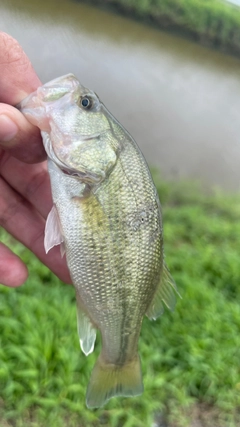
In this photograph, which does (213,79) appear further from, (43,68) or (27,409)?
(27,409)

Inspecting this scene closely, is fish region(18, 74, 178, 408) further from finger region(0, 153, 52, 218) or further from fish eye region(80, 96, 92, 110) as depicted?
finger region(0, 153, 52, 218)

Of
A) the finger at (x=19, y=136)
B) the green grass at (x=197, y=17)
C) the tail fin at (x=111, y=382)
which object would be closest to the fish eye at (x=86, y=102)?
the finger at (x=19, y=136)

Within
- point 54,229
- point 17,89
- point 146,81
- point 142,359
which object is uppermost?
point 17,89

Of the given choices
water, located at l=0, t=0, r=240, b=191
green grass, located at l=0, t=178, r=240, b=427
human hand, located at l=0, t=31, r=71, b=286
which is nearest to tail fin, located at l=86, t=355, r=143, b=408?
human hand, located at l=0, t=31, r=71, b=286

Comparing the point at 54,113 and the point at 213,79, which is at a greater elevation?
the point at 54,113

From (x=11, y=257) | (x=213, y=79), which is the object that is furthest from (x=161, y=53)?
(x=11, y=257)

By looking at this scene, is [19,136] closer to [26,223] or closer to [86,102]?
[86,102]

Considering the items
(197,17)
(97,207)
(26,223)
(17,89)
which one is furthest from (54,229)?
(197,17)
